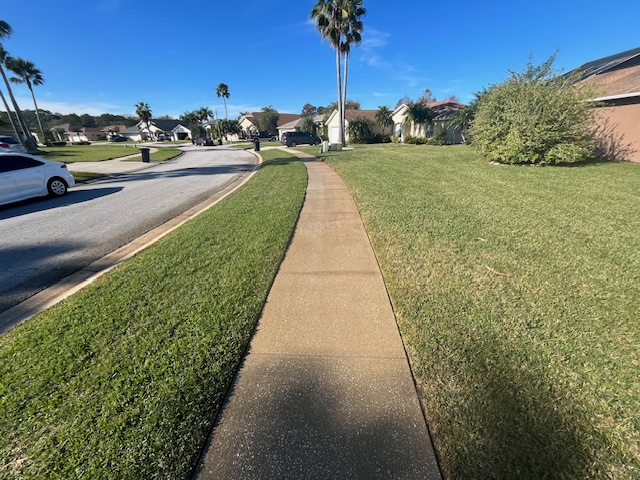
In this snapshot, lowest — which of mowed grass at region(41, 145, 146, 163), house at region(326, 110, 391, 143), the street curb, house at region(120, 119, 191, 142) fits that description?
the street curb

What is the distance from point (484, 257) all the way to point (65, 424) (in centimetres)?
442

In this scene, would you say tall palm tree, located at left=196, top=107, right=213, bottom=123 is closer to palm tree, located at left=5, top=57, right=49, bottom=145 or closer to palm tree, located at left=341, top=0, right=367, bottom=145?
palm tree, located at left=5, top=57, right=49, bottom=145

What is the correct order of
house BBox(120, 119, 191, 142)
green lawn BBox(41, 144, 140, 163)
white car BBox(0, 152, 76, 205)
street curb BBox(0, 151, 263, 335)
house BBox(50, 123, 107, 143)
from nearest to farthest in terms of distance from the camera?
1. street curb BBox(0, 151, 263, 335)
2. white car BBox(0, 152, 76, 205)
3. green lawn BBox(41, 144, 140, 163)
4. house BBox(120, 119, 191, 142)
5. house BBox(50, 123, 107, 143)

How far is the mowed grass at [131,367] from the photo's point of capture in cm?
156

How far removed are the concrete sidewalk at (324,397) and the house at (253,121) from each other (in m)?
65.3

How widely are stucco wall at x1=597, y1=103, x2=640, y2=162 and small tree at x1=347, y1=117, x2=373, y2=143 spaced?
22.8 meters

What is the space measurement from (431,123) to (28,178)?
32.6 metres

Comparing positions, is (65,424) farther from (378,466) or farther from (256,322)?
(378,466)

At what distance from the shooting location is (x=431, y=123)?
3091 centimetres

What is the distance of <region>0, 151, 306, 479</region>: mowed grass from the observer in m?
1.56

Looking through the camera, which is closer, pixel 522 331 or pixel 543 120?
pixel 522 331

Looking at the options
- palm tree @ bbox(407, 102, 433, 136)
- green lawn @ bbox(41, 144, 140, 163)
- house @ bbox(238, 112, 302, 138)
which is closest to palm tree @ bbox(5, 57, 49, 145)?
green lawn @ bbox(41, 144, 140, 163)

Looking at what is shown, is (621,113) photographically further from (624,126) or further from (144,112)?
(144,112)

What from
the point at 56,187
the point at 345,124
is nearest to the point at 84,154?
the point at 56,187
